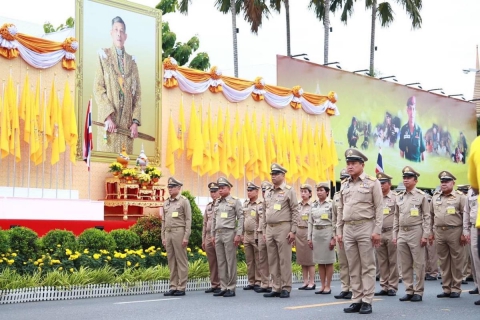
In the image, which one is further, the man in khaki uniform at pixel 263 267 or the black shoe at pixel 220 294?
the man in khaki uniform at pixel 263 267

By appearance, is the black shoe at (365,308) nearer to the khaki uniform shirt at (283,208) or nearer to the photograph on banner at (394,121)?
the khaki uniform shirt at (283,208)

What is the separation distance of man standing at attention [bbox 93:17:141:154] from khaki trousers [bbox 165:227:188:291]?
8.68m

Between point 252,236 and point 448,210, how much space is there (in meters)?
3.44

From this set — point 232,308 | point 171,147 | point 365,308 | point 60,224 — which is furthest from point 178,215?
point 171,147

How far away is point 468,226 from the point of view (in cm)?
1107

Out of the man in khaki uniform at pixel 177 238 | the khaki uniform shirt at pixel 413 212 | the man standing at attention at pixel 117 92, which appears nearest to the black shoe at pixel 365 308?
the khaki uniform shirt at pixel 413 212

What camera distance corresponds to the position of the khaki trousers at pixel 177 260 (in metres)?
11.8

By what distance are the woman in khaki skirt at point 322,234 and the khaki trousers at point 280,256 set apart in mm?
1111

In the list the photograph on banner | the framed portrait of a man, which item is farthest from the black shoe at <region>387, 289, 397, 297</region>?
the photograph on banner

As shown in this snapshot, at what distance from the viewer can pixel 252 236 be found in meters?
13.3

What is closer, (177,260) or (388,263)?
(177,260)

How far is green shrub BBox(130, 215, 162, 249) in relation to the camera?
581 inches

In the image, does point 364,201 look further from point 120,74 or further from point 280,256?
point 120,74

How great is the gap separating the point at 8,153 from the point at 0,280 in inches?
297
